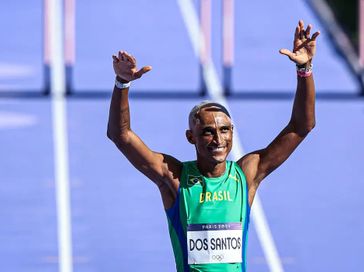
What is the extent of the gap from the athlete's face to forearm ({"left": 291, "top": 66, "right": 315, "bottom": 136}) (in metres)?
0.44

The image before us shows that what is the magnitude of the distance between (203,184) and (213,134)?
0.87ft

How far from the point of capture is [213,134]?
5977mm

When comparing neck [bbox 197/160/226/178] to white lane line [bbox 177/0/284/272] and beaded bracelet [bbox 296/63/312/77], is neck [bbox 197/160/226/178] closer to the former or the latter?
beaded bracelet [bbox 296/63/312/77]

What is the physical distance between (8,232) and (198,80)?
5456 millimetres

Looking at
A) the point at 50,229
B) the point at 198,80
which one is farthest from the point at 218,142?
the point at 198,80

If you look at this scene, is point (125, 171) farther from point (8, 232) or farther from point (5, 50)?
point (5, 50)

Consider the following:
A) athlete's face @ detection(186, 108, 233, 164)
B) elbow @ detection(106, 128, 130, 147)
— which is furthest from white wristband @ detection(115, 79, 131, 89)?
athlete's face @ detection(186, 108, 233, 164)

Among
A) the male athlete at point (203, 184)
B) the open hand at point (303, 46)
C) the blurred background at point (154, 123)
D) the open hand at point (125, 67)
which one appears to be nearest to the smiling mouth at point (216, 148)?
the male athlete at point (203, 184)

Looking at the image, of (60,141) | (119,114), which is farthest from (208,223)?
(60,141)

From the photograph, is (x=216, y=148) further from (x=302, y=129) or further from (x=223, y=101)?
(x=223, y=101)

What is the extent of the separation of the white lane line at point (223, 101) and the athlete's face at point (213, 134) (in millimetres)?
4599

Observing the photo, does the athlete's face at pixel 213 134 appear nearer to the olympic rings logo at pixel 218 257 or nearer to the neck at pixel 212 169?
the neck at pixel 212 169

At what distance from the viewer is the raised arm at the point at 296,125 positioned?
619 centimetres

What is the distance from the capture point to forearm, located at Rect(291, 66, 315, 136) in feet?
20.5
